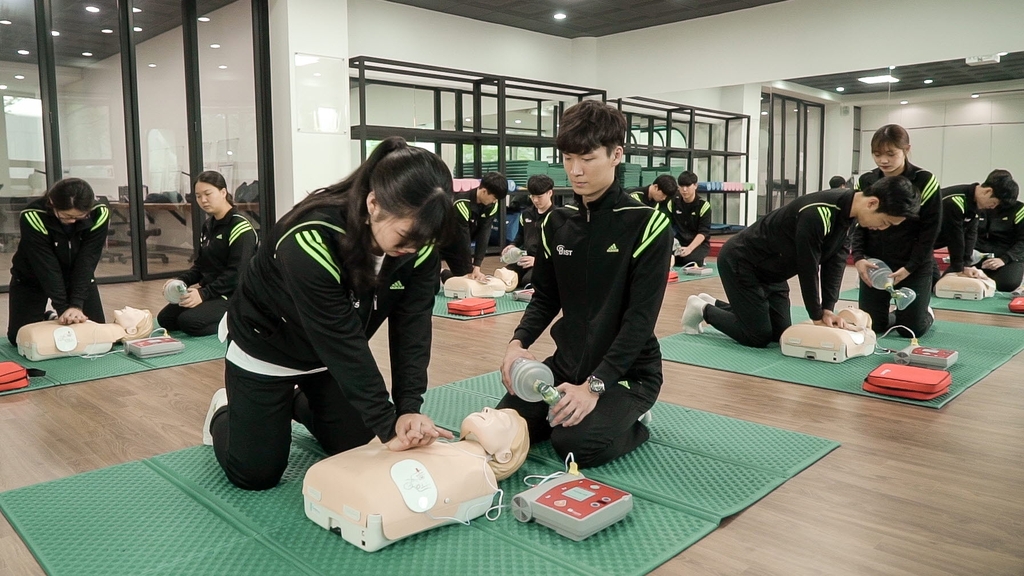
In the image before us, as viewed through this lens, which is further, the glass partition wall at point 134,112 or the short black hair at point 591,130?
the glass partition wall at point 134,112

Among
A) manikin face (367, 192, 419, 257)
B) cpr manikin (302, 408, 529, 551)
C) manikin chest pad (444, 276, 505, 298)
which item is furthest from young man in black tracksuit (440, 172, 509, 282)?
manikin face (367, 192, 419, 257)

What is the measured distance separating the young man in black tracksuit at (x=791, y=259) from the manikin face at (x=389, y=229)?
2.37 m

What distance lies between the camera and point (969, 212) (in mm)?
5152

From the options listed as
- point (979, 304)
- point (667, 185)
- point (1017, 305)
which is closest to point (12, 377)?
point (667, 185)

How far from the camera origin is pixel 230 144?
712 cm

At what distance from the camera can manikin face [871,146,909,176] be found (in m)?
3.75

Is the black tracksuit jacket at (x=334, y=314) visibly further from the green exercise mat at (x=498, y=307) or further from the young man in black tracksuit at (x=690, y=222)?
the young man in black tracksuit at (x=690, y=222)

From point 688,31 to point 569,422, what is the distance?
7.95 metres

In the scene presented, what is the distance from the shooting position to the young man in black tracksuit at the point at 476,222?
5387 millimetres

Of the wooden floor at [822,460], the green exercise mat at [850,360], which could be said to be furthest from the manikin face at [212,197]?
the green exercise mat at [850,360]

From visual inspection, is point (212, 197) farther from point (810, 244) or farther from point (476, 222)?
point (810, 244)

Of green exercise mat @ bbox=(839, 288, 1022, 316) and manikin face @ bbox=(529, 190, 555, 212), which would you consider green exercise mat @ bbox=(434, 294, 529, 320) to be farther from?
green exercise mat @ bbox=(839, 288, 1022, 316)

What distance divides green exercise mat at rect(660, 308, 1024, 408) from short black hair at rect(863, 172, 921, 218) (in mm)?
737

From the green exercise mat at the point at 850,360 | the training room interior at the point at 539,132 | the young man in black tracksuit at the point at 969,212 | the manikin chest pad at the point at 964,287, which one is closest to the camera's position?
the training room interior at the point at 539,132
